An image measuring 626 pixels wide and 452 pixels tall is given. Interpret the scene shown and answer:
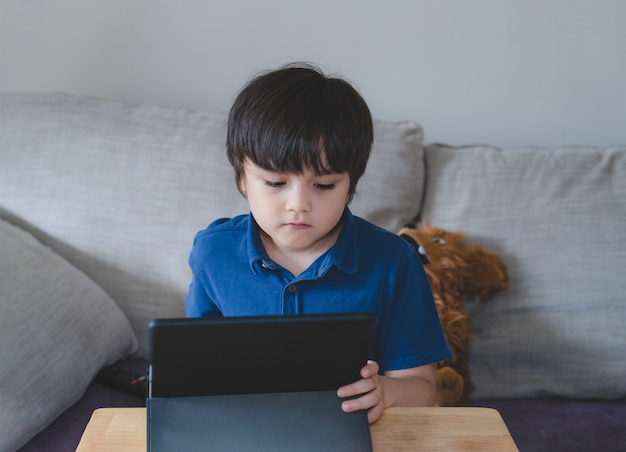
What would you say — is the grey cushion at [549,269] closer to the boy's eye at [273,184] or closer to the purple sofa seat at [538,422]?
the purple sofa seat at [538,422]

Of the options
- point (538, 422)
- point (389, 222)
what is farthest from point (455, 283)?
point (538, 422)

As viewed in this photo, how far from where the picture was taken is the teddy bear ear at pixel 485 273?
5.23 ft

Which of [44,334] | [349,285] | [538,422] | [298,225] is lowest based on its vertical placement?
[538,422]

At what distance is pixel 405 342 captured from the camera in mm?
1152

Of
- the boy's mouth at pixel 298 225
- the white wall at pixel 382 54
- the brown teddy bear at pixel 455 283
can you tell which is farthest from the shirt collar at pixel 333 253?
the white wall at pixel 382 54

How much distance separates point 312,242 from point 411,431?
0.32m

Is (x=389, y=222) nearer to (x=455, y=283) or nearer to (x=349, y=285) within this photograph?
(x=455, y=283)

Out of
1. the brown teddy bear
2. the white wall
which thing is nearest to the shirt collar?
the brown teddy bear

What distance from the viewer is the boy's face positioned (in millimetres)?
1000

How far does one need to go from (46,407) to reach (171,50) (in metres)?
1.01

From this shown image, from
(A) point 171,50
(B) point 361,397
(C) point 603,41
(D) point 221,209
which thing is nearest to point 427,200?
(D) point 221,209

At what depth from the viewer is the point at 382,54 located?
1917mm

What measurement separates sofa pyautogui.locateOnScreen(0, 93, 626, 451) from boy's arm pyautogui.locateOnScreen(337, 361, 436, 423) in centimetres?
46

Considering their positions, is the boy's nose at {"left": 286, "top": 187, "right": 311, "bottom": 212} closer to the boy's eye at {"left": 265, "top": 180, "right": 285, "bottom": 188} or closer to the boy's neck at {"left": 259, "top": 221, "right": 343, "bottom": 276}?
the boy's eye at {"left": 265, "top": 180, "right": 285, "bottom": 188}
